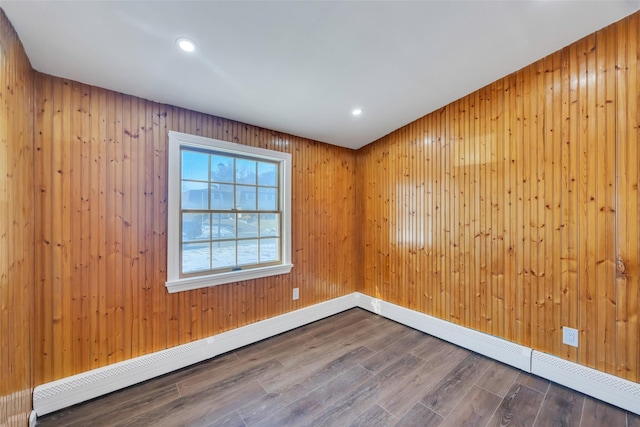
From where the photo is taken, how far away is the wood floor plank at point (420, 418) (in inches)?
64.6

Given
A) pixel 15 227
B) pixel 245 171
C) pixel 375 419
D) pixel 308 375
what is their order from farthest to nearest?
pixel 245 171 → pixel 308 375 → pixel 375 419 → pixel 15 227

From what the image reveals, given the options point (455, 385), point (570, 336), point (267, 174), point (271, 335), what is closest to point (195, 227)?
point (267, 174)

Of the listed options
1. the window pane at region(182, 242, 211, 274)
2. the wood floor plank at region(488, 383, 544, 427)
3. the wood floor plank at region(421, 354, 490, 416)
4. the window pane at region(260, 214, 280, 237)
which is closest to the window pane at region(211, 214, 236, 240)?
the window pane at region(182, 242, 211, 274)

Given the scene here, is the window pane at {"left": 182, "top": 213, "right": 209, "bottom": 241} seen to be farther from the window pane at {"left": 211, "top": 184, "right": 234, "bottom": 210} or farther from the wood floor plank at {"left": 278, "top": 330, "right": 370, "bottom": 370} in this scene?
the wood floor plank at {"left": 278, "top": 330, "right": 370, "bottom": 370}

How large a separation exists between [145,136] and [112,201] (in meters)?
0.59

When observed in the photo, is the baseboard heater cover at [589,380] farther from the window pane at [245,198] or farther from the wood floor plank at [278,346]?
the window pane at [245,198]

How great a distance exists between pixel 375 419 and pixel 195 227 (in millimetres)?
2109

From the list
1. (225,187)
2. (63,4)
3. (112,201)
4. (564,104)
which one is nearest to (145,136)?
(112,201)

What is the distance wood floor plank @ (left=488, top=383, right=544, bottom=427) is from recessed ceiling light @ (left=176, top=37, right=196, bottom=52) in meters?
3.11

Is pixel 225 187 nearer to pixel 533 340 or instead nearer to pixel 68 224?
pixel 68 224

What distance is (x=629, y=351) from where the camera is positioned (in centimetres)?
179

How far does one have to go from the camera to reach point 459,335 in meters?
2.61

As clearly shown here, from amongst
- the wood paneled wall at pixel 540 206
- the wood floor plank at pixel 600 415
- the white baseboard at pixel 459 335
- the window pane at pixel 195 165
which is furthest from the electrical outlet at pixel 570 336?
the window pane at pixel 195 165

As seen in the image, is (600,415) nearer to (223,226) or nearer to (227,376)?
(227,376)
